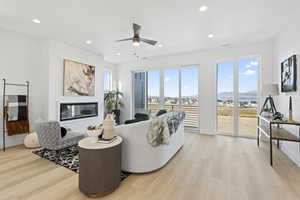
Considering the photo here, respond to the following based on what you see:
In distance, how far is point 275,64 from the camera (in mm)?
4148

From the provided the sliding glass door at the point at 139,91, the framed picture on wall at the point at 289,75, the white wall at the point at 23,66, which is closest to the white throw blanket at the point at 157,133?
the framed picture on wall at the point at 289,75

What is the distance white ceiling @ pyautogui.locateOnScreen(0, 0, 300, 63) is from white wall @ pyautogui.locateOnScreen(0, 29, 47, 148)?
1.27 ft

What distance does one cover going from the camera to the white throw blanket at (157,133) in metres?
2.46

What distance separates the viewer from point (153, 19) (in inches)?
122

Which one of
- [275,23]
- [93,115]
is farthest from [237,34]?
[93,115]

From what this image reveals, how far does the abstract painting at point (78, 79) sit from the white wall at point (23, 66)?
0.61 m

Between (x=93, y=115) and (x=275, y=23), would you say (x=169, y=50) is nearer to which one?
(x=275, y=23)

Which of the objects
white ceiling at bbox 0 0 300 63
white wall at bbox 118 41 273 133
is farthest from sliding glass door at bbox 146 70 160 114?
white ceiling at bbox 0 0 300 63

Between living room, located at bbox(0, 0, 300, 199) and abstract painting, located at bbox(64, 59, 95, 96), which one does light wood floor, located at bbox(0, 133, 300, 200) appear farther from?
abstract painting, located at bbox(64, 59, 95, 96)

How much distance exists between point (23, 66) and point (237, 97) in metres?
6.65

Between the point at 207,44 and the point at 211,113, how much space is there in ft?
7.68

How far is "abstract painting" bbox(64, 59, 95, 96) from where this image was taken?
4.61 m

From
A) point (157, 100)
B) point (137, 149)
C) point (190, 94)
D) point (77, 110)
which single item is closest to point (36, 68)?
point (77, 110)

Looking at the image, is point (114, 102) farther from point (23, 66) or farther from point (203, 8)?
point (203, 8)
